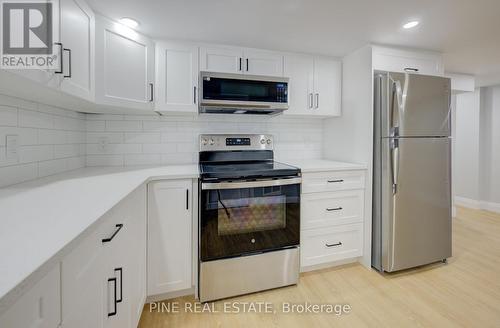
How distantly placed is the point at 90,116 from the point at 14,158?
0.92 m

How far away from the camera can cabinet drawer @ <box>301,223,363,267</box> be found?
212 cm

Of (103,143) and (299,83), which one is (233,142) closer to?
(299,83)

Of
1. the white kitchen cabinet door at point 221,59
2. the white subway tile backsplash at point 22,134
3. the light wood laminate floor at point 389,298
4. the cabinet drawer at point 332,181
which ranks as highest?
the white kitchen cabinet door at point 221,59

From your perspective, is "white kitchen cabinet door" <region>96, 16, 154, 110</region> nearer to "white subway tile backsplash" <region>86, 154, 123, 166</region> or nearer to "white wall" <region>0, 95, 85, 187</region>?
"white wall" <region>0, 95, 85, 187</region>

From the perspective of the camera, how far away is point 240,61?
7.13ft

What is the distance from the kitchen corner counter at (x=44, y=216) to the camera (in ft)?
1.62

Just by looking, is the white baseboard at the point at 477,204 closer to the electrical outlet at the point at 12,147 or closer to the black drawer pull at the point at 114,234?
the black drawer pull at the point at 114,234

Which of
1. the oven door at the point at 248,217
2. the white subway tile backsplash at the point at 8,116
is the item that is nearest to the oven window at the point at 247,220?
the oven door at the point at 248,217

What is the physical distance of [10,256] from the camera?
528mm

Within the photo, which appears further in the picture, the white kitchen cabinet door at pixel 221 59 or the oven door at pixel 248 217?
the white kitchen cabinet door at pixel 221 59

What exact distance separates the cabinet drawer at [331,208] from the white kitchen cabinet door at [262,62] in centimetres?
118

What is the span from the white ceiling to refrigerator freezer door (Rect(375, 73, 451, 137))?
0.37 m

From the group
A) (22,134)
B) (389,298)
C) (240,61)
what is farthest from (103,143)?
(389,298)

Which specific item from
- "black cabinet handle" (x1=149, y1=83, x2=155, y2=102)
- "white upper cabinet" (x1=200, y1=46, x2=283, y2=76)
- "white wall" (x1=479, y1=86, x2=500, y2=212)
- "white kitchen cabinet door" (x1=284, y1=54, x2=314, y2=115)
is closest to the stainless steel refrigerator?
"white kitchen cabinet door" (x1=284, y1=54, x2=314, y2=115)
